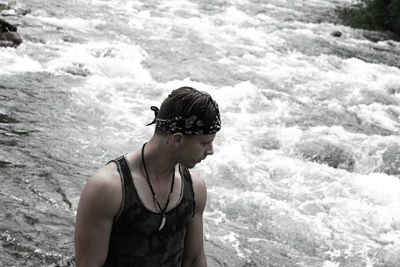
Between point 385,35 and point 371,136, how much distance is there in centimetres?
1285

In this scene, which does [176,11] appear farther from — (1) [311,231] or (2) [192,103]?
(2) [192,103]

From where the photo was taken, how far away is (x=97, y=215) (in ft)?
8.54

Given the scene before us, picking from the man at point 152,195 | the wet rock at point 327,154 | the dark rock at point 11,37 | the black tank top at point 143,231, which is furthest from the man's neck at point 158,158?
the dark rock at point 11,37

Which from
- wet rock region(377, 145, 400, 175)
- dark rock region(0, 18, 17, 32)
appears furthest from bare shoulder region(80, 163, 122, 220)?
dark rock region(0, 18, 17, 32)

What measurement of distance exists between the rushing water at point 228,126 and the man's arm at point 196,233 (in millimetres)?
2546

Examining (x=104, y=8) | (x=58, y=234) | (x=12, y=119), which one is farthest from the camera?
(x=104, y=8)

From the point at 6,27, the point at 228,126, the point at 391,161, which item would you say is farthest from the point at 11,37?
the point at 391,161

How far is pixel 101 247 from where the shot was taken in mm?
2668

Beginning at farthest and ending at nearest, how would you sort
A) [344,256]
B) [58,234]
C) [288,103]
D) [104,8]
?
[104,8] < [288,103] < [344,256] < [58,234]

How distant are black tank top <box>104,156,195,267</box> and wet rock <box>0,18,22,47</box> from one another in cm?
1198

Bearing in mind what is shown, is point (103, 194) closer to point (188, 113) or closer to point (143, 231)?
point (143, 231)

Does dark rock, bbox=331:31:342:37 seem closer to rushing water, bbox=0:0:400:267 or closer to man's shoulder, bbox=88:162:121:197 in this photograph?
rushing water, bbox=0:0:400:267

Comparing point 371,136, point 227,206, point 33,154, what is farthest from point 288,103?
point 33,154

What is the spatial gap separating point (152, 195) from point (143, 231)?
6.8 inches
